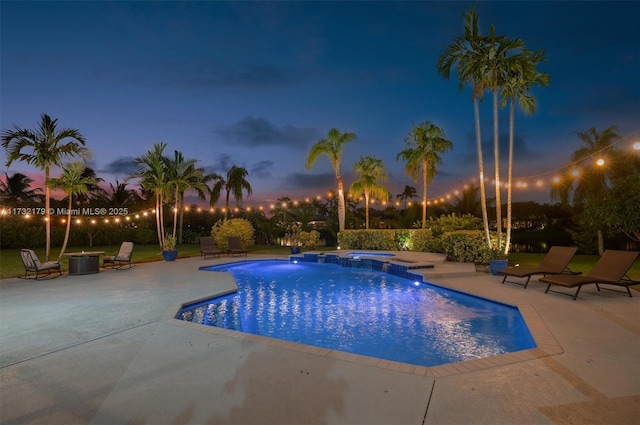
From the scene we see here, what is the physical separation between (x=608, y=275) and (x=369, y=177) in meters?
14.3

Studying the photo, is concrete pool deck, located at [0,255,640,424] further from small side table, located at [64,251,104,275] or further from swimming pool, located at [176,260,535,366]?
small side table, located at [64,251,104,275]

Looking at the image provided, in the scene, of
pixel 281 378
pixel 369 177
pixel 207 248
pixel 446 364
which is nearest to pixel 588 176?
pixel 369 177

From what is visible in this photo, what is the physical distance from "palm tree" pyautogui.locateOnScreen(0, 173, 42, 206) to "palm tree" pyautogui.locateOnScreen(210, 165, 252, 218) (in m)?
18.0

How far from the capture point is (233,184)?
96.6ft

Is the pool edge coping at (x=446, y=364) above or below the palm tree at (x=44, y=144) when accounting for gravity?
below

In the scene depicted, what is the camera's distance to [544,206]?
142ft

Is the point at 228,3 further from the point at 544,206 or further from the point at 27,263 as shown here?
the point at 544,206

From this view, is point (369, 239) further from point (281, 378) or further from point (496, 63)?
point (281, 378)

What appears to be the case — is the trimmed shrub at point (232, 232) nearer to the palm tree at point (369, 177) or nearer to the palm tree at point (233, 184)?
the palm tree at point (369, 177)

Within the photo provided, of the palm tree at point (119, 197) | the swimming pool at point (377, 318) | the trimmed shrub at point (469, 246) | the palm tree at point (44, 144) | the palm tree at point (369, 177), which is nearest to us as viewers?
the swimming pool at point (377, 318)

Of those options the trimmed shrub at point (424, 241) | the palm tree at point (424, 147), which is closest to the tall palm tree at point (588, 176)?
the palm tree at point (424, 147)

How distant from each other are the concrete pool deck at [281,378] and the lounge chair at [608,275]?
3.74 feet

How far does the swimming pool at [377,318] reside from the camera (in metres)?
4.88

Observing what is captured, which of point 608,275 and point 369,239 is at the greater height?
point 369,239
